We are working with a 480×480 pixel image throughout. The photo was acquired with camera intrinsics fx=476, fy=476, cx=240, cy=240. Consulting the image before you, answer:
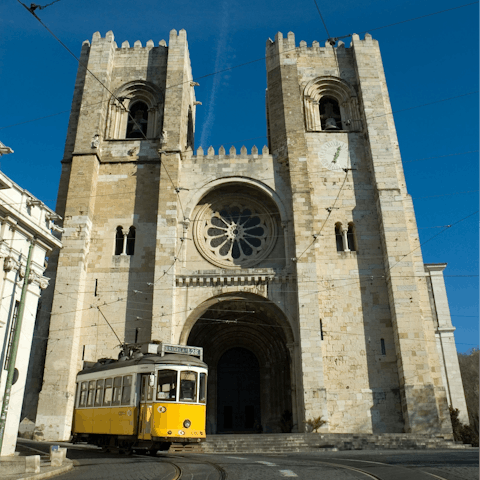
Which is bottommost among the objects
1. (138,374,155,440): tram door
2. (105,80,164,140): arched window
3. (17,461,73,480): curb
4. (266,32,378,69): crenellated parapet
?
(17,461,73,480): curb

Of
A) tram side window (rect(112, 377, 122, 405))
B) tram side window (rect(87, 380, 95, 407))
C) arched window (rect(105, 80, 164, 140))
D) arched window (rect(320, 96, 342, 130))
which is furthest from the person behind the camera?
arched window (rect(320, 96, 342, 130))

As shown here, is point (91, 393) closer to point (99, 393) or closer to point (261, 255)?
point (99, 393)

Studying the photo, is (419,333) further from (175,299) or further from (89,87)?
(89,87)

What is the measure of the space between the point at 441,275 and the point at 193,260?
13740 millimetres

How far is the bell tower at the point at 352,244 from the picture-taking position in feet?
56.9

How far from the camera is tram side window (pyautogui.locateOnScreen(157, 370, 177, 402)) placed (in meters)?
10.6

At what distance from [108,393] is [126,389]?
1.10 metres

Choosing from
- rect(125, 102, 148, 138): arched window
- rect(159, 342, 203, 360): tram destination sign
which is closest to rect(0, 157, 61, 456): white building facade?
rect(159, 342, 203, 360): tram destination sign

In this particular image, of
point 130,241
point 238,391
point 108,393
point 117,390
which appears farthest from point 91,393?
point 238,391

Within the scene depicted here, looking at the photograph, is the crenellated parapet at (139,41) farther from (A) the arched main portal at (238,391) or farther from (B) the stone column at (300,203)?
(A) the arched main portal at (238,391)

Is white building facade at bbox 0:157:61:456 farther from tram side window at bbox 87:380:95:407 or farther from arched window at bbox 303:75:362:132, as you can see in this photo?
arched window at bbox 303:75:362:132

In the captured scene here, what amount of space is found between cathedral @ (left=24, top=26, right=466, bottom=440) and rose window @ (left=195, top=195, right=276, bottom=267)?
0.22 feet

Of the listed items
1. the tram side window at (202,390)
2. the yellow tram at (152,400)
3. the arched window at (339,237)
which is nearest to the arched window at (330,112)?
the arched window at (339,237)

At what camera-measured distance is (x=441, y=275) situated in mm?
25547
